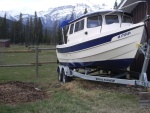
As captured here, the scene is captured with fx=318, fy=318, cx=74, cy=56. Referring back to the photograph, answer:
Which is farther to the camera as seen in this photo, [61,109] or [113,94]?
[113,94]

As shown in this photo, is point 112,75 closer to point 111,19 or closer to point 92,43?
point 92,43

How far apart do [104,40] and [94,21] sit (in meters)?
1.43

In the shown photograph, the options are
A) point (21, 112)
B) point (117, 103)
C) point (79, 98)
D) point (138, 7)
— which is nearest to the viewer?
point (21, 112)

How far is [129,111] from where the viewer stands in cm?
777

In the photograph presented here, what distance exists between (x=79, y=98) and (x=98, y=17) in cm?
374

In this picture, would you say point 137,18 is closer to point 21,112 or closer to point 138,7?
point 138,7

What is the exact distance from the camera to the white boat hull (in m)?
10.2

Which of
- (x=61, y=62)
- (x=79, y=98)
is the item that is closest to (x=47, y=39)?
(x=61, y=62)

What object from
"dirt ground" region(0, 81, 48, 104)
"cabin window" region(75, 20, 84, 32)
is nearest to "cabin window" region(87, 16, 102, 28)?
"cabin window" region(75, 20, 84, 32)


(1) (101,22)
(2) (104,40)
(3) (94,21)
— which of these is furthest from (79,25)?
(2) (104,40)

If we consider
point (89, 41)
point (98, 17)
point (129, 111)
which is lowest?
point (129, 111)

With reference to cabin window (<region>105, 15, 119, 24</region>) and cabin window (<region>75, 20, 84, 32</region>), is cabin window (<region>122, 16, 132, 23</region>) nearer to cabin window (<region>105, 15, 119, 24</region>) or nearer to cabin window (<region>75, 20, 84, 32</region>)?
cabin window (<region>105, 15, 119, 24</region>)

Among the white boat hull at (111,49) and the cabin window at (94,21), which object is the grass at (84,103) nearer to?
the white boat hull at (111,49)

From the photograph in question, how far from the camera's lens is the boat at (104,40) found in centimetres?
1024
